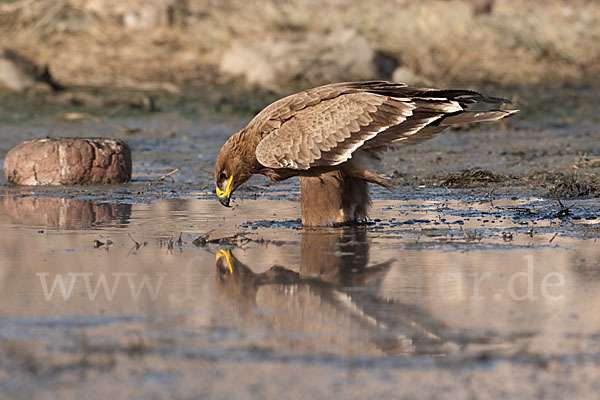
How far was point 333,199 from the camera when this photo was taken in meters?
7.49

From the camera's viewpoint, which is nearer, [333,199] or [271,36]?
[333,199]

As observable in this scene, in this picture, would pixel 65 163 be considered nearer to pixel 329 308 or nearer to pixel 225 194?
pixel 225 194

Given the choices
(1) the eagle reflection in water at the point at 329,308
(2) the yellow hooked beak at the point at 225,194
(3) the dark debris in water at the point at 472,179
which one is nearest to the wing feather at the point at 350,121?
(2) the yellow hooked beak at the point at 225,194

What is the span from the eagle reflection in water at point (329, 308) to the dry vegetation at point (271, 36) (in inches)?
487

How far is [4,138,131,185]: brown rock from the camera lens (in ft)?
33.1

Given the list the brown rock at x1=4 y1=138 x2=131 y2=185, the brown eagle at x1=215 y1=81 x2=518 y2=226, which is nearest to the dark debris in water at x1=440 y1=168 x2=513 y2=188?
the brown eagle at x1=215 y1=81 x2=518 y2=226

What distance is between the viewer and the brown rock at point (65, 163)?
33.1 feet

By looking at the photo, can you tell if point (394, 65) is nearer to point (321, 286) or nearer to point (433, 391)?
point (321, 286)

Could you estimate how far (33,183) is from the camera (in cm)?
1012

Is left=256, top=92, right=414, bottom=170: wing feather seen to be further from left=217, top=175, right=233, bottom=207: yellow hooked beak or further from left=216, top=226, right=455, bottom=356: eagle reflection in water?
left=216, top=226, right=455, bottom=356: eagle reflection in water

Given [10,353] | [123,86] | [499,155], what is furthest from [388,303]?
[123,86]

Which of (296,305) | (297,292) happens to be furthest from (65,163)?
(296,305)

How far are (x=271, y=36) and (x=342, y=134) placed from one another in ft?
38.2

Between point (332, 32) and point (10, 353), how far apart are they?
15.0 metres
